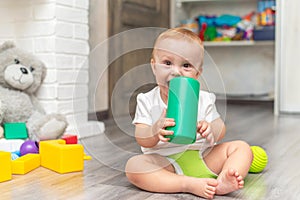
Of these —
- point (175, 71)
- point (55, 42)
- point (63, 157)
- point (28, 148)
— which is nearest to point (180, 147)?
point (175, 71)

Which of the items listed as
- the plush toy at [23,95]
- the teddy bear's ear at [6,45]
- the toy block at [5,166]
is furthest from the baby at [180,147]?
the teddy bear's ear at [6,45]

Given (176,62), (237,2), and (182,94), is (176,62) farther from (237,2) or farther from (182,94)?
(237,2)

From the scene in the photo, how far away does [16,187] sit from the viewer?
1.01m

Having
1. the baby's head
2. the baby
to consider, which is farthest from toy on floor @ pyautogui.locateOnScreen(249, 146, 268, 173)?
the baby's head

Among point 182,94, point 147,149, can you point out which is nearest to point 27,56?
point 147,149

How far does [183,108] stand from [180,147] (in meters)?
0.13

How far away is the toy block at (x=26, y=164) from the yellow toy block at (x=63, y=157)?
0.03 meters

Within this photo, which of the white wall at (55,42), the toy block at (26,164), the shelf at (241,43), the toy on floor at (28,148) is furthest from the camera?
the shelf at (241,43)

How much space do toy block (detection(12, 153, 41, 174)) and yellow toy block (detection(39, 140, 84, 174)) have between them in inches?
1.2

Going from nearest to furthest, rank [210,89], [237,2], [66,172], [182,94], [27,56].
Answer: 1. [182,94]
2. [210,89]
3. [66,172]
4. [27,56]
5. [237,2]

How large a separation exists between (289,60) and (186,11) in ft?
3.23

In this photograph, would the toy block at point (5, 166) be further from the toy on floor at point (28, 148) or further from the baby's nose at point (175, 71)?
the baby's nose at point (175, 71)

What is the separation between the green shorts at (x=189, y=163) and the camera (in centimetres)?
102

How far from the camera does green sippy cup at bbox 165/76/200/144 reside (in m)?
0.87
